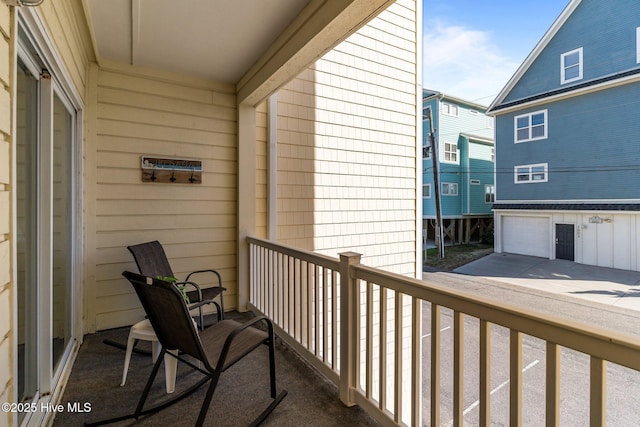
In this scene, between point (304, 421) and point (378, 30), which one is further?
point (378, 30)

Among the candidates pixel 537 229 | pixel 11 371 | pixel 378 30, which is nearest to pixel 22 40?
pixel 11 371

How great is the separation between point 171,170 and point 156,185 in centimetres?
22

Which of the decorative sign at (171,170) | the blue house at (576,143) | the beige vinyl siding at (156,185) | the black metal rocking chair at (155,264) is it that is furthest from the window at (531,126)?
the black metal rocking chair at (155,264)

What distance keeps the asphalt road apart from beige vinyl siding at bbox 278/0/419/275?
70.1 inches

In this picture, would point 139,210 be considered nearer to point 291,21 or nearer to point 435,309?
point 291,21

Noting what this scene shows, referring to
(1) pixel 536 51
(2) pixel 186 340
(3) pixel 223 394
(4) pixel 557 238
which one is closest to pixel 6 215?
(2) pixel 186 340

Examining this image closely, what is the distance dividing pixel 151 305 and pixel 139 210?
1732 millimetres

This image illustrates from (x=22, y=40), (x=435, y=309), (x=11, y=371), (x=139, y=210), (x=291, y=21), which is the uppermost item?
(x=291, y=21)

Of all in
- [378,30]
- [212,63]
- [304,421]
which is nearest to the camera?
[304,421]

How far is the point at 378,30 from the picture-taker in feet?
14.4

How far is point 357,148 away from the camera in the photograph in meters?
4.27

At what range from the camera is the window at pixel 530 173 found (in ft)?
35.1

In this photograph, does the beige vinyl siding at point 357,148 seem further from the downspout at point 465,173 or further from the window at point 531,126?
the downspout at point 465,173

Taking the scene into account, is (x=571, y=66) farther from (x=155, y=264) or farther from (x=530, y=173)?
(x=155, y=264)
